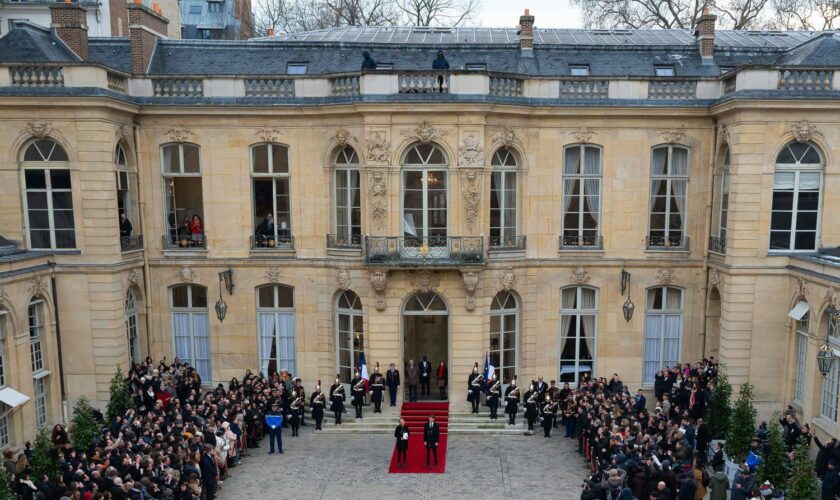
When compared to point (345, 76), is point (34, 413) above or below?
below

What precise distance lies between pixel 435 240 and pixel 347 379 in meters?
5.43

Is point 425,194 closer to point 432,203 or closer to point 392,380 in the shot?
point 432,203

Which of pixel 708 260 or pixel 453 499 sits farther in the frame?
pixel 708 260

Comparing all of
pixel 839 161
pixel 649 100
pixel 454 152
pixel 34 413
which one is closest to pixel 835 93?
pixel 839 161

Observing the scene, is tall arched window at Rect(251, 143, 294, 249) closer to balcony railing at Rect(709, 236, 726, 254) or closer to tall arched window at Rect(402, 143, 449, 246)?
tall arched window at Rect(402, 143, 449, 246)

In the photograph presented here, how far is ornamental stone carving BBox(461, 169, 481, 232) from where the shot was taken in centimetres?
1897

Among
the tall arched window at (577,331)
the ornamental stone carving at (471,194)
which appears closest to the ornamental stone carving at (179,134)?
the ornamental stone carving at (471,194)

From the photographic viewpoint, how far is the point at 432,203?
771 inches

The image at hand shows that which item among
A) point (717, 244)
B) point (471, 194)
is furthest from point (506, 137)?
point (717, 244)

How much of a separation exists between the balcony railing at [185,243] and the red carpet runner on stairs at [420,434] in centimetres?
790

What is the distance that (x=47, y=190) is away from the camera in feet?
60.4

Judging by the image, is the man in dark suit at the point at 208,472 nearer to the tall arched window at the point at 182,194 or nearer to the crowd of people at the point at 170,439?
the crowd of people at the point at 170,439

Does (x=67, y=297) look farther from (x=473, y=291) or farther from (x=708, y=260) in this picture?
(x=708, y=260)

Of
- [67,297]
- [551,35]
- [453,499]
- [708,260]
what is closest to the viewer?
[453,499]
